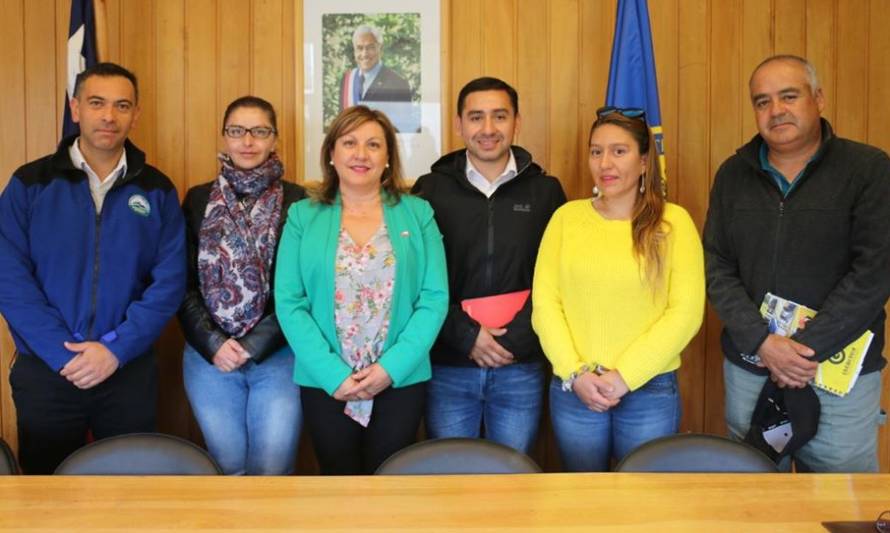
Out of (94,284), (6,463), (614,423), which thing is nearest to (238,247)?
(94,284)

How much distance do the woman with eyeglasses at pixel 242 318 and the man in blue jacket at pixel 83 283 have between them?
0.42 feet

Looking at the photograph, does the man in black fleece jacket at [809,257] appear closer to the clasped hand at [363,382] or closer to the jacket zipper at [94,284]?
the clasped hand at [363,382]

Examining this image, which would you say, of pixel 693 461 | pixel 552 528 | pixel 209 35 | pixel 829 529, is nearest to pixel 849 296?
pixel 693 461

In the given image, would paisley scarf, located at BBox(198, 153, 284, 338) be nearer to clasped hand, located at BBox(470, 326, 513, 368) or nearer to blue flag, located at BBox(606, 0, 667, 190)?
clasped hand, located at BBox(470, 326, 513, 368)

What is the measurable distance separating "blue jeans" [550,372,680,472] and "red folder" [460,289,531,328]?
29 cm

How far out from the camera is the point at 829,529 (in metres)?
1.45

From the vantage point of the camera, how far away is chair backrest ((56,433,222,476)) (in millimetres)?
1833

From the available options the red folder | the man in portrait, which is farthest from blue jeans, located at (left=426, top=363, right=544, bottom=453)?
the man in portrait

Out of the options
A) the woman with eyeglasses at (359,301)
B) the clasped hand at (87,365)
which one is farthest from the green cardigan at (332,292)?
the clasped hand at (87,365)

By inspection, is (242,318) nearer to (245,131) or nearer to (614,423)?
(245,131)

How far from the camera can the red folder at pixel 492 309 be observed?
262cm

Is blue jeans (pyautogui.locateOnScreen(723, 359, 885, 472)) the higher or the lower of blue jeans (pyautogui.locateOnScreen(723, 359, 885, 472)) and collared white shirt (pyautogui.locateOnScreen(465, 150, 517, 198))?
the lower

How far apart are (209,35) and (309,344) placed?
5.55 feet

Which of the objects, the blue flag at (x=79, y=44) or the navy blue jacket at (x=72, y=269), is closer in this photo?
the navy blue jacket at (x=72, y=269)
